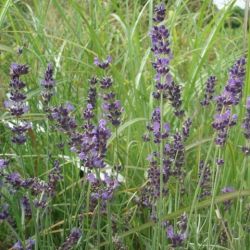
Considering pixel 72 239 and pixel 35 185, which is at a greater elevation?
pixel 35 185

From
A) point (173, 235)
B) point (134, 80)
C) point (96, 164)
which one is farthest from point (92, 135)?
point (134, 80)

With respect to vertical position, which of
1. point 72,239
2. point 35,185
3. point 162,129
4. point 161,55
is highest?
point 161,55

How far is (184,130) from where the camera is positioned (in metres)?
1.84

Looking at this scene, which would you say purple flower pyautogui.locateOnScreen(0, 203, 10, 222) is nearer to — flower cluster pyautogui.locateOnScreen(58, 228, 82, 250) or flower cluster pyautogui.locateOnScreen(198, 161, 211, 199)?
flower cluster pyautogui.locateOnScreen(58, 228, 82, 250)

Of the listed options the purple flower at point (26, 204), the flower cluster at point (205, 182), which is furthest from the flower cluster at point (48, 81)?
the flower cluster at point (205, 182)

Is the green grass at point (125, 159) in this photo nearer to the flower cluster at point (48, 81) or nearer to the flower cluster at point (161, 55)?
the flower cluster at point (48, 81)

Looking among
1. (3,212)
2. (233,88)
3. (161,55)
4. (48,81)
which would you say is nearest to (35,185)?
(3,212)

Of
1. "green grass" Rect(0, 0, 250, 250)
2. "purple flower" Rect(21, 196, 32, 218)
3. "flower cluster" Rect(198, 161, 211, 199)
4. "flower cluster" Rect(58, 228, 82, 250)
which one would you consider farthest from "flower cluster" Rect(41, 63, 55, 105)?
"flower cluster" Rect(198, 161, 211, 199)

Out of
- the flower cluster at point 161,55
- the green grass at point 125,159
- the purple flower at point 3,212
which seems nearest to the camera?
the flower cluster at point 161,55

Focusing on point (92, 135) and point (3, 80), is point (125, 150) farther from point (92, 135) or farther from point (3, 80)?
point (3, 80)

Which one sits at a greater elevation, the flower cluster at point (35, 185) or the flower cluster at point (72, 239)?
the flower cluster at point (35, 185)

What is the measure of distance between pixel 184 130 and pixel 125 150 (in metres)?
0.50

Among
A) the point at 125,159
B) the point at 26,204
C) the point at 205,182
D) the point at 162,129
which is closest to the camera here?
the point at 162,129

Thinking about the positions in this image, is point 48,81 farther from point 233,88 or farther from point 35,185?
point 233,88
